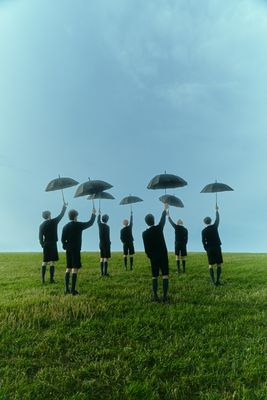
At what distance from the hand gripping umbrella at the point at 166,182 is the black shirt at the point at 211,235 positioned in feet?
11.3

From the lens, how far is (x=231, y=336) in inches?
429

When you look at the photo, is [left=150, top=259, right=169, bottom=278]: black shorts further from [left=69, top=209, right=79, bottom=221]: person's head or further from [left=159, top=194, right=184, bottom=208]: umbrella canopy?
[left=159, top=194, right=184, bottom=208]: umbrella canopy

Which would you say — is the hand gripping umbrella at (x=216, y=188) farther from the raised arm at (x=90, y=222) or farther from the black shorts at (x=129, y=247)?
the black shorts at (x=129, y=247)

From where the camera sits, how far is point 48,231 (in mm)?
18734

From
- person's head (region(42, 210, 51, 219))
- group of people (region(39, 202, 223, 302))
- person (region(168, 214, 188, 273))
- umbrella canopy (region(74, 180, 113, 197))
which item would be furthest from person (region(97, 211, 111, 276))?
umbrella canopy (region(74, 180, 113, 197))

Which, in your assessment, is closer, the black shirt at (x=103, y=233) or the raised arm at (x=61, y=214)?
A: the raised arm at (x=61, y=214)

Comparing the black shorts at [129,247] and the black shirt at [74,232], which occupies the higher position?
the black shirt at [74,232]

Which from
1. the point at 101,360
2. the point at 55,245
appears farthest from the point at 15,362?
the point at 55,245

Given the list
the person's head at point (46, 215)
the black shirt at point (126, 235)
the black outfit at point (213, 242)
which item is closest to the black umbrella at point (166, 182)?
the black outfit at point (213, 242)

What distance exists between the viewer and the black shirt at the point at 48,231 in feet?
61.3

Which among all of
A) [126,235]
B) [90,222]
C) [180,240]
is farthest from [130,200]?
[90,222]

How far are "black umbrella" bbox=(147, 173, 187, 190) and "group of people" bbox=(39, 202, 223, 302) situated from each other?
164 centimetres

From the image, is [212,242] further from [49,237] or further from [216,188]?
[49,237]

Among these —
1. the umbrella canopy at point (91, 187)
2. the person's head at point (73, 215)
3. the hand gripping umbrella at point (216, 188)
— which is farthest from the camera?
the hand gripping umbrella at point (216, 188)
